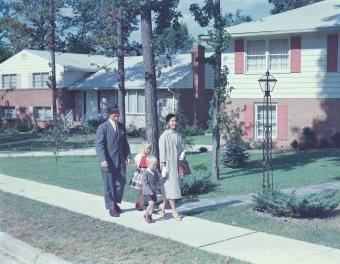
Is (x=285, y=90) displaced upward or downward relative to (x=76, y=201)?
upward

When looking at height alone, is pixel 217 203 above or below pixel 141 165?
below

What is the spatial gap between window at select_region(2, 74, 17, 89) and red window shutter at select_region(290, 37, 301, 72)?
25.3m

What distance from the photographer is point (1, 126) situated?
133ft

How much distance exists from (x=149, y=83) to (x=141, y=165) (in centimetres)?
306

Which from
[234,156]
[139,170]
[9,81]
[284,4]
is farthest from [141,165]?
[284,4]

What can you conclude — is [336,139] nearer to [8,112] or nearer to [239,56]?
[239,56]

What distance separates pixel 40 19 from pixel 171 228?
3231 centimetres

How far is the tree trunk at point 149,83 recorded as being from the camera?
11.9 metres

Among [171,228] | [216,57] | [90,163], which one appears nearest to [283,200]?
[171,228]

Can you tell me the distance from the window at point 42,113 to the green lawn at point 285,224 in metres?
31.5

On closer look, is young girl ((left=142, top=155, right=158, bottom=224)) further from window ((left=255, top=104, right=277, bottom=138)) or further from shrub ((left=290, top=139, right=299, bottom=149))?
window ((left=255, top=104, right=277, bottom=138))

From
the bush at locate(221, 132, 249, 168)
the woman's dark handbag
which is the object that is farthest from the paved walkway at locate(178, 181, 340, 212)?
the bush at locate(221, 132, 249, 168)

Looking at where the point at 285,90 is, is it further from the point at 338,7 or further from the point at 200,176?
the point at 200,176

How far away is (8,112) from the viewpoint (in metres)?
42.8
